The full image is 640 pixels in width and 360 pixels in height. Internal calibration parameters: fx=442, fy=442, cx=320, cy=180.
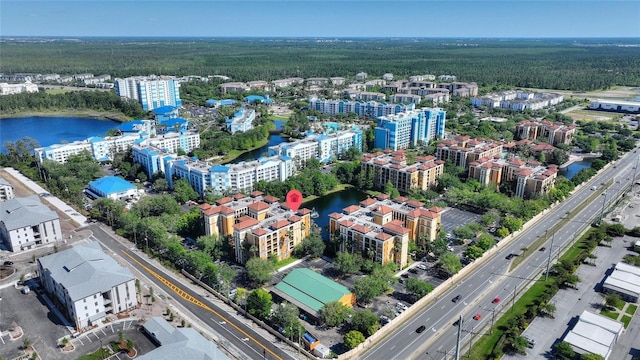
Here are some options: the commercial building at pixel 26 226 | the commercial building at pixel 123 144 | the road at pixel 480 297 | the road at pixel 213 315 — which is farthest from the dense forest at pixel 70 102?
the road at pixel 480 297

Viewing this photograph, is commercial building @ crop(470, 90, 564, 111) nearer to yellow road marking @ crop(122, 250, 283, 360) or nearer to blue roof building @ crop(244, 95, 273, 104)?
blue roof building @ crop(244, 95, 273, 104)

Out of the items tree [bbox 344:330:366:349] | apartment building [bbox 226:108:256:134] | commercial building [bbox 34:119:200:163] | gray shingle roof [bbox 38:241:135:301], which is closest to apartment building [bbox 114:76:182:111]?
apartment building [bbox 226:108:256:134]

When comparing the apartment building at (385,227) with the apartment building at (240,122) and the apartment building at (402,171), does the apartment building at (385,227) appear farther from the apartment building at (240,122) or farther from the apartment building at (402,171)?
the apartment building at (240,122)

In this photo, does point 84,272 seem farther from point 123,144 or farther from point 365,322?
point 123,144

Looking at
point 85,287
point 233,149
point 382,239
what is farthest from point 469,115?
point 85,287

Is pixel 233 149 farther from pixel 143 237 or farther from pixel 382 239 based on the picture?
pixel 382 239

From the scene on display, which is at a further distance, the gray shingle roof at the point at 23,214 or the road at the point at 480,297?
the gray shingle roof at the point at 23,214

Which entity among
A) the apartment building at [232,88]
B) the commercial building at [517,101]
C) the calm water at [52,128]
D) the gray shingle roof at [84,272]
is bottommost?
the calm water at [52,128]
